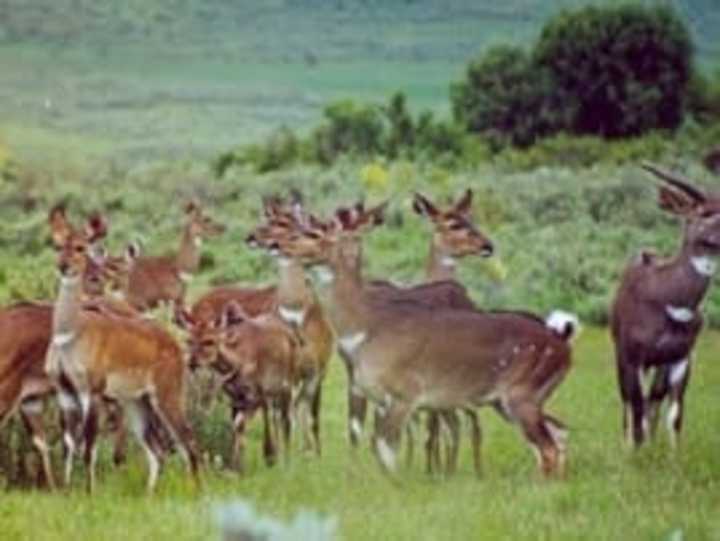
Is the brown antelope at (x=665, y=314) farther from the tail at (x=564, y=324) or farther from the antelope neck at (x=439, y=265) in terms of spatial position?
the antelope neck at (x=439, y=265)

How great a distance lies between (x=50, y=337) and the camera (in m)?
3.77

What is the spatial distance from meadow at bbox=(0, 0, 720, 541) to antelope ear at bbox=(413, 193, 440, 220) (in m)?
0.01

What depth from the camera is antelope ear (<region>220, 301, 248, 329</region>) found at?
3842 mm

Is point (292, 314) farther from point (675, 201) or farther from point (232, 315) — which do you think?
point (675, 201)

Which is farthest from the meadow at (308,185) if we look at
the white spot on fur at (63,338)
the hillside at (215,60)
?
the white spot on fur at (63,338)

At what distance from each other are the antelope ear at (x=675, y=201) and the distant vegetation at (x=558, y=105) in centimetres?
9

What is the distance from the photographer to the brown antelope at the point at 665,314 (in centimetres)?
372

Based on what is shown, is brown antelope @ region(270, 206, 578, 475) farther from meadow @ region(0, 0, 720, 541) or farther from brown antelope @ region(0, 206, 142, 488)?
brown antelope @ region(0, 206, 142, 488)

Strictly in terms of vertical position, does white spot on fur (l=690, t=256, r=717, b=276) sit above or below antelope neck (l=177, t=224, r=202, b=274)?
below

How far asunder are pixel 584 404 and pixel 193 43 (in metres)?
1.05

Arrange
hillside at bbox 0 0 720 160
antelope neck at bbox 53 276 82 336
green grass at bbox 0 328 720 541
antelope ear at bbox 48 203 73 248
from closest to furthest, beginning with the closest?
green grass at bbox 0 328 720 541
antelope ear at bbox 48 203 73 248
antelope neck at bbox 53 276 82 336
hillside at bbox 0 0 720 160

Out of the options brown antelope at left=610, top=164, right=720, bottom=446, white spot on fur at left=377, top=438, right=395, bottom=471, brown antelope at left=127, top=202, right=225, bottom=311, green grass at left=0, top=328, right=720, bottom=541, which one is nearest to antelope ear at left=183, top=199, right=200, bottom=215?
brown antelope at left=127, top=202, right=225, bottom=311

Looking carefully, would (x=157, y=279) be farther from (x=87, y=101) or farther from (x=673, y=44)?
(x=673, y=44)

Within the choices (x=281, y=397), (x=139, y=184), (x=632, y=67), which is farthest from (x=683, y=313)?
(x=139, y=184)
